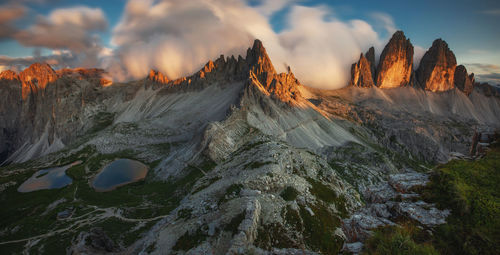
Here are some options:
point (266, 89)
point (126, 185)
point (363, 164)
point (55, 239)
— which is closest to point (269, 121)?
point (266, 89)

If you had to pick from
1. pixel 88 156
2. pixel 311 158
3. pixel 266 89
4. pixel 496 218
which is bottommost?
pixel 88 156

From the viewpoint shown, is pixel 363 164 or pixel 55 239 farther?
pixel 363 164

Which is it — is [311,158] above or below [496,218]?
below

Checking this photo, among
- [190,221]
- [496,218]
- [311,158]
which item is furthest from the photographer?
[311,158]

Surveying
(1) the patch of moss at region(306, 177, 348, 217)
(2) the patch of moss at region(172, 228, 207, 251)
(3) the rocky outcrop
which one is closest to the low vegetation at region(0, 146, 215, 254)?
(2) the patch of moss at region(172, 228, 207, 251)

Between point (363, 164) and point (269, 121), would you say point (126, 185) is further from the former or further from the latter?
point (363, 164)

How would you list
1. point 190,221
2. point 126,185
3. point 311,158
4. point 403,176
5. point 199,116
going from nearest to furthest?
1. point 403,176
2. point 190,221
3. point 311,158
4. point 126,185
5. point 199,116

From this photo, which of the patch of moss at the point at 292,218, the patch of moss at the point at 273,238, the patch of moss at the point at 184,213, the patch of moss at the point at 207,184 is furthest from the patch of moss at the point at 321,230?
the patch of moss at the point at 207,184

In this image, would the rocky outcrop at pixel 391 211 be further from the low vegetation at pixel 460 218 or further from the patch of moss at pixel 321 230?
the patch of moss at pixel 321 230
